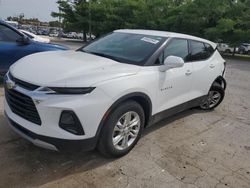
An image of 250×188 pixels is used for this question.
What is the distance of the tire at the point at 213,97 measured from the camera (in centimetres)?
557

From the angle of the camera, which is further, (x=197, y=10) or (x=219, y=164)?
(x=197, y=10)

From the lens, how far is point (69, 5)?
157 ft

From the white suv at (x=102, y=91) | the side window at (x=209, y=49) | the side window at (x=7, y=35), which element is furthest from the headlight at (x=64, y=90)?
the side window at (x=7, y=35)

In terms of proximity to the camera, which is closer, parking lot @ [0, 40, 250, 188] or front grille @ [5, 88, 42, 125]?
front grille @ [5, 88, 42, 125]

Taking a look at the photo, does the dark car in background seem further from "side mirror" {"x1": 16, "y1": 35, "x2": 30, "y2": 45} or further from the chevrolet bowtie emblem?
the chevrolet bowtie emblem

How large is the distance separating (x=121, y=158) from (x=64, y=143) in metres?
0.93

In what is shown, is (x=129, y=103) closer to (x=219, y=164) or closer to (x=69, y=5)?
(x=219, y=164)

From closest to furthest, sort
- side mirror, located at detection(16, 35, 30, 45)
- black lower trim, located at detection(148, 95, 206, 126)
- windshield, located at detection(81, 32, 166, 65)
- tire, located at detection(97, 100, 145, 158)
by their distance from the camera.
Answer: tire, located at detection(97, 100, 145, 158) < windshield, located at detection(81, 32, 166, 65) < black lower trim, located at detection(148, 95, 206, 126) < side mirror, located at detection(16, 35, 30, 45)

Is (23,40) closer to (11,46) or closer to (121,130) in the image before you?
(11,46)

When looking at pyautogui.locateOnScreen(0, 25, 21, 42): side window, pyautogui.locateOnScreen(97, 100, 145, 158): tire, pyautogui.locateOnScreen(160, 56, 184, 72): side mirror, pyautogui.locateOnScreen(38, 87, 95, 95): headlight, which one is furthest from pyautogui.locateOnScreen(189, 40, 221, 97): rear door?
pyautogui.locateOnScreen(0, 25, 21, 42): side window

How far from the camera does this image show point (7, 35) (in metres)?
6.18

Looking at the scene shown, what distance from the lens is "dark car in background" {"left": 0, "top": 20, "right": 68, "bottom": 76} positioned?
19.8ft

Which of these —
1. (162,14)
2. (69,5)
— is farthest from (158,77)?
(69,5)

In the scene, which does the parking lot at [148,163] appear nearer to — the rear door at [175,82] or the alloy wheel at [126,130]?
the alloy wheel at [126,130]
